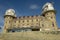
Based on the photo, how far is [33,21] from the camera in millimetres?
62906

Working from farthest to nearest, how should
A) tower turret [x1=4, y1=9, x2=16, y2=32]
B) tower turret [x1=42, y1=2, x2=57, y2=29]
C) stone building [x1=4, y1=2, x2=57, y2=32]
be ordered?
tower turret [x1=4, y1=9, x2=16, y2=32] < tower turret [x1=42, y1=2, x2=57, y2=29] < stone building [x1=4, y1=2, x2=57, y2=32]

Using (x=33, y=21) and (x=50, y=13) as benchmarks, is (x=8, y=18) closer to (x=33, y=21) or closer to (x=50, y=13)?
(x=33, y=21)

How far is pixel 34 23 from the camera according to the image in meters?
62.0

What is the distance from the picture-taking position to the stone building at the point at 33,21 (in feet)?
193

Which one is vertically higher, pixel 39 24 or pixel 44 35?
pixel 39 24

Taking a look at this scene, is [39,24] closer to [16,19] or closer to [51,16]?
[51,16]

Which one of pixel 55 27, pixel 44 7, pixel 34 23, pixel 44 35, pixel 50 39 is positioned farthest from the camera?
pixel 44 7

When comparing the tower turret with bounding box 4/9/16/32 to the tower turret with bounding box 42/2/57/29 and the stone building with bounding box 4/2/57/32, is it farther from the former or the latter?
the tower turret with bounding box 42/2/57/29

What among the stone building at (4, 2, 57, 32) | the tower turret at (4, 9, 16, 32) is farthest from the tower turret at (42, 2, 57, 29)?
the tower turret at (4, 9, 16, 32)

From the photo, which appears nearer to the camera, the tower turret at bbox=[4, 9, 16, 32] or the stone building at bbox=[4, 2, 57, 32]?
the stone building at bbox=[4, 2, 57, 32]

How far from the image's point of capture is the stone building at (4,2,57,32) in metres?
58.8

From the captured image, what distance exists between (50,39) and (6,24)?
37723 mm

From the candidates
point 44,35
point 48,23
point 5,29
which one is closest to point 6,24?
point 5,29

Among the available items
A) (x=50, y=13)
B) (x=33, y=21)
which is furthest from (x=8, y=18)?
(x=50, y=13)
